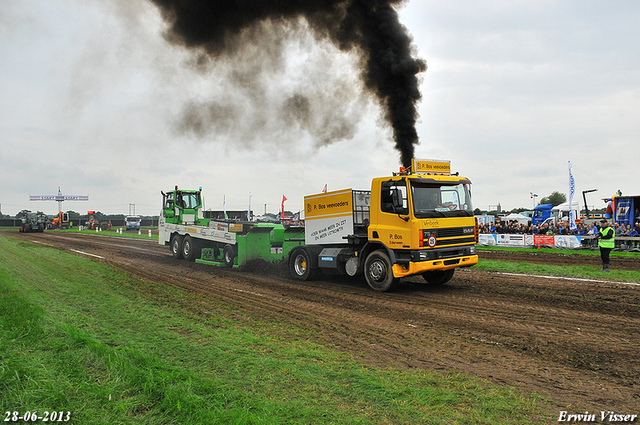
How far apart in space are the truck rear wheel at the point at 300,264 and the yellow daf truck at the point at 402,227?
0.23m

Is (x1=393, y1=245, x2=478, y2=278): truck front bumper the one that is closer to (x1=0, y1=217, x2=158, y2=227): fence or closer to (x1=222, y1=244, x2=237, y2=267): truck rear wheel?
(x1=222, y1=244, x2=237, y2=267): truck rear wheel

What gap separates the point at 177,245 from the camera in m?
17.2

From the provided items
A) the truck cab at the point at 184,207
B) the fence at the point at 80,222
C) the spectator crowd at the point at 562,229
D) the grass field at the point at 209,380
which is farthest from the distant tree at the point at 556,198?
the grass field at the point at 209,380

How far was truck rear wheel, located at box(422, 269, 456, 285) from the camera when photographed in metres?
10.7

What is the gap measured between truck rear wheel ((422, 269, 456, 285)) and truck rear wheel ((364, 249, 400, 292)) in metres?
1.72

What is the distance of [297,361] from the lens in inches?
190

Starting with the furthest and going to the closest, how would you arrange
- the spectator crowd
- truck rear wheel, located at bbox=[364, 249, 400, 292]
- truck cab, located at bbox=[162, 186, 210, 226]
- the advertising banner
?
the advertising banner
the spectator crowd
truck cab, located at bbox=[162, 186, 210, 226]
truck rear wheel, located at bbox=[364, 249, 400, 292]

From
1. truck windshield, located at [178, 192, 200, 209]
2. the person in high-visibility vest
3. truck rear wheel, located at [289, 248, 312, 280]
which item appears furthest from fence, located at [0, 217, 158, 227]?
the person in high-visibility vest

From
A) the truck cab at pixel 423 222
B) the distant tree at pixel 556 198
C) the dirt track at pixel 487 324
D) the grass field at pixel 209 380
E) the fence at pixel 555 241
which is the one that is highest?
the distant tree at pixel 556 198

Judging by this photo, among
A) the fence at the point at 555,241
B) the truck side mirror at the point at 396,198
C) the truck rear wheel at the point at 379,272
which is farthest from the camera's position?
the fence at the point at 555,241

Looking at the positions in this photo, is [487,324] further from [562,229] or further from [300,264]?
[562,229]

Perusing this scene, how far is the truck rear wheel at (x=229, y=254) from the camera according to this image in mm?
14234

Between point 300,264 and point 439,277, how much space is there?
13.0 ft

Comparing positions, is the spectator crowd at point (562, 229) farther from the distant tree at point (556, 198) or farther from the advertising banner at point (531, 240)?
the distant tree at point (556, 198)
